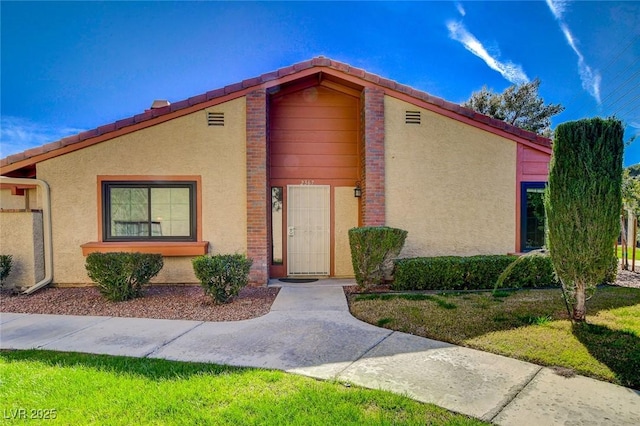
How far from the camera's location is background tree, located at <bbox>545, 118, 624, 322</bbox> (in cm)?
419

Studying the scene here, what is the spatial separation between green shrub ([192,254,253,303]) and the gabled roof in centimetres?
365

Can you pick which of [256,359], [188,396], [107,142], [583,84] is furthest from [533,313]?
[583,84]

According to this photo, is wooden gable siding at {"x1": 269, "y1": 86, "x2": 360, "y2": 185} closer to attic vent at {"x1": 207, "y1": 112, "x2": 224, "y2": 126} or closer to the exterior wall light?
the exterior wall light

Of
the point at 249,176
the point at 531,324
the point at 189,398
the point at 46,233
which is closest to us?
the point at 189,398

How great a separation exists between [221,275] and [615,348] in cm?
533

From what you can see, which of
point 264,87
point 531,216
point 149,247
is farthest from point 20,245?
point 531,216

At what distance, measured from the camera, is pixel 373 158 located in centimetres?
761

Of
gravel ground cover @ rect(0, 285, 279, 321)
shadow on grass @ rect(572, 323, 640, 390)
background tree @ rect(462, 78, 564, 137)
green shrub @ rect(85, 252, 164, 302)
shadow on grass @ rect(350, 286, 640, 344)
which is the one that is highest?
background tree @ rect(462, 78, 564, 137)

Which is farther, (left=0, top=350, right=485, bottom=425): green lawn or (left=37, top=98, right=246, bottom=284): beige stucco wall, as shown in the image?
(left=37, top=98, right=246, bottom=284): beige stucco wall

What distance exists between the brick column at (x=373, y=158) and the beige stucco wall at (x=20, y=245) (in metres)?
7.17

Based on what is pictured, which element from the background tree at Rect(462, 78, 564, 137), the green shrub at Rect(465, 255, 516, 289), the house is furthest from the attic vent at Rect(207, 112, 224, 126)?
the background tree at Rect(462, 78, 564, 137)

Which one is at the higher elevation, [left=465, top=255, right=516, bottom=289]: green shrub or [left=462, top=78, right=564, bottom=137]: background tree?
[left=462, top=78, right=564, bottom=137]: background tree

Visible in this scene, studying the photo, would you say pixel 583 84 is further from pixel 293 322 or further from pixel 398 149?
pixel 293 322

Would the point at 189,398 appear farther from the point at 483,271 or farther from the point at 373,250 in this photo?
the point at 483,271
